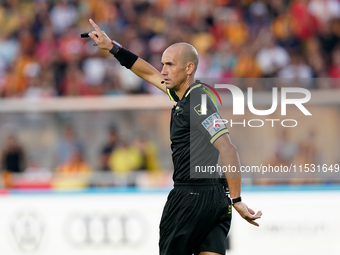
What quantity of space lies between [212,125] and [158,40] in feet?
26.9

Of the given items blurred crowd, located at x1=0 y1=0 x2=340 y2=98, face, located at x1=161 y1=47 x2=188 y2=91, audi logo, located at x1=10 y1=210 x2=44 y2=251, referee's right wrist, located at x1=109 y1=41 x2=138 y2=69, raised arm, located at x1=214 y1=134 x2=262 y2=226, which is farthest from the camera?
blurred crowd, located at x1=0 y1=0 x2=340 y2=98

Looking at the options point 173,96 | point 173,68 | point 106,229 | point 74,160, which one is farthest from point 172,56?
point 74,160

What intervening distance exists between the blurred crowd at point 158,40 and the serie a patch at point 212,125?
653 cm

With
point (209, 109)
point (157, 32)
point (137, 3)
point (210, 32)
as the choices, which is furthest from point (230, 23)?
point (209, 109)

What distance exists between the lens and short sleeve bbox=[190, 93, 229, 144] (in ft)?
13.6

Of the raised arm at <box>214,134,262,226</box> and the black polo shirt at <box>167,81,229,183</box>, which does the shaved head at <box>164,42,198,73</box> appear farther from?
the raised arm at <box>214,134,262,226</box>

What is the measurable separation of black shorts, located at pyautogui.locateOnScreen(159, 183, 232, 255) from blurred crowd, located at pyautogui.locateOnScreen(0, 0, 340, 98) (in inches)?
250

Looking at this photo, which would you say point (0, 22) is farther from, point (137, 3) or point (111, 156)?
point (111, 156)

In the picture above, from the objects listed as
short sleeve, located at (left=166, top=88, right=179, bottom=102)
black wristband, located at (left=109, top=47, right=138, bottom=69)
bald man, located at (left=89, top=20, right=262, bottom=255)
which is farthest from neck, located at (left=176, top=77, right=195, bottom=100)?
black wristband, located at (left=109, top=47, right=138, bottom=69)

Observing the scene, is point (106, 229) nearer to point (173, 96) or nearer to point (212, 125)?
point (173, 96)

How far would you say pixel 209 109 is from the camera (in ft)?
13.9

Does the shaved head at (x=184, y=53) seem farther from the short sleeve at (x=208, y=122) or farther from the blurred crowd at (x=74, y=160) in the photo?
the blurred crowd at (x=74, y=160)

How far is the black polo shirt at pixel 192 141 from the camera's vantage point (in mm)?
4285

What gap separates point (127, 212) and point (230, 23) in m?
5.73
